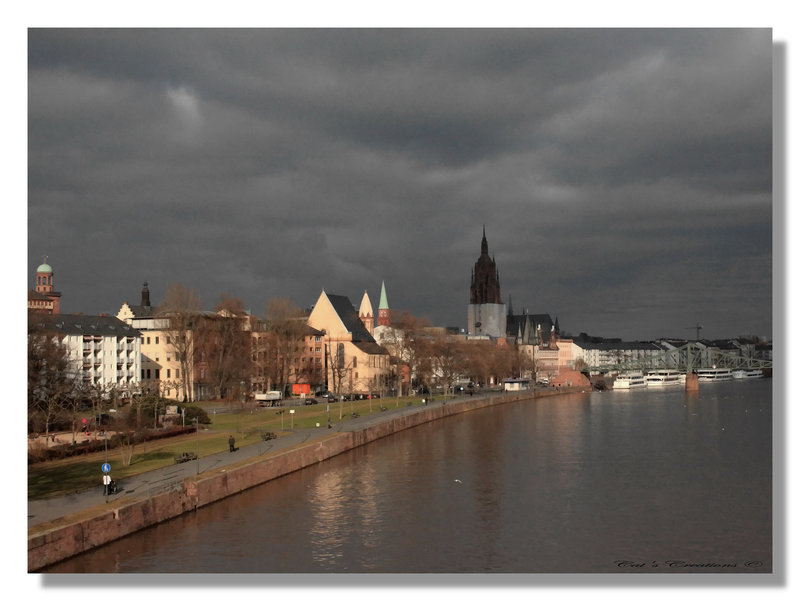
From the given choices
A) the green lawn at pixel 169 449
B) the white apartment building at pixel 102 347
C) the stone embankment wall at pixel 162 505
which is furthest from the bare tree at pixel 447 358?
the stone embankment wall at pixel 162 505

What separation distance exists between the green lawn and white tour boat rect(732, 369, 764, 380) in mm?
117116

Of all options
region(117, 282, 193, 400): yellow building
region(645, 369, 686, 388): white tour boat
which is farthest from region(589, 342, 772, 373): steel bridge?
region(117, 282, 193, 400): yellow building

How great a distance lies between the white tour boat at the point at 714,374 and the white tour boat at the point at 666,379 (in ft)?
11.5

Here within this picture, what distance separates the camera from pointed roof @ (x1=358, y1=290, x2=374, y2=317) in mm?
138500

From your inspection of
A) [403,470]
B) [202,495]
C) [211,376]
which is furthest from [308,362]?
[202,495]

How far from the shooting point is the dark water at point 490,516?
76.3 feet

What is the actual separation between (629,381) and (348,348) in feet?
206

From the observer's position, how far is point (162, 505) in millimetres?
26297

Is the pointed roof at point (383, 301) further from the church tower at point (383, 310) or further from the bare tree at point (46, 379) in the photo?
the bare tree at point (46, 379)

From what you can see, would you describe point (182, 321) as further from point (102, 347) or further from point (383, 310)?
point (383, 310)

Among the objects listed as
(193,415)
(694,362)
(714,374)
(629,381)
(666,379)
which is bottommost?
(666,379)

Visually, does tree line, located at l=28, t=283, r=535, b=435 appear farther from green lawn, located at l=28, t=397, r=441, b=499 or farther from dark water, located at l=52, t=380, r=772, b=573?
dark water, located at l=52, t=380, r=772, b=573

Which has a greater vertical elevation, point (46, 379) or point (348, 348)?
point (46, 379)

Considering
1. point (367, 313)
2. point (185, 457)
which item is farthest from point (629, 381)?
point (185, 457)
